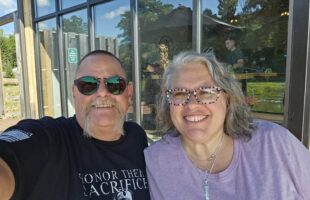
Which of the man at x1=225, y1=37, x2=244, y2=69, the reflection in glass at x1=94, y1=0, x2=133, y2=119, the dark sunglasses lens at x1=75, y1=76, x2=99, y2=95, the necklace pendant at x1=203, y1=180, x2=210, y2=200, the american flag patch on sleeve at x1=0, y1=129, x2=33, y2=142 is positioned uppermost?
the reflection in glass at x1=94, y1=0, x2=133, y2=119

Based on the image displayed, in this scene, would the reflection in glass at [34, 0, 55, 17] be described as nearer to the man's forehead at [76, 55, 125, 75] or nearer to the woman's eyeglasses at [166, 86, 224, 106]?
the man's forehead at [76, 55, 125, 75]

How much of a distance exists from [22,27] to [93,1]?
2.63 metres

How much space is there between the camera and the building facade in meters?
2.66

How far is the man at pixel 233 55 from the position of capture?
152 inches

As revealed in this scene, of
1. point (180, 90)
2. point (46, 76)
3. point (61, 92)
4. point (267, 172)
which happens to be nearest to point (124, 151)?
point (180, 90)

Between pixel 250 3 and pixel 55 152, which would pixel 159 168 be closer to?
pixel 55 152

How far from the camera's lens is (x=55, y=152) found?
1.56 meters

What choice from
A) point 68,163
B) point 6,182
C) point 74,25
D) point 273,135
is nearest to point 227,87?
point 273,135

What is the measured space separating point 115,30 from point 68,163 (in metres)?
4.01

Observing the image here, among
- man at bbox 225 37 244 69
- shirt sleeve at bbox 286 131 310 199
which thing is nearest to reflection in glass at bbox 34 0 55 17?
man at bbox 225 37 244 69

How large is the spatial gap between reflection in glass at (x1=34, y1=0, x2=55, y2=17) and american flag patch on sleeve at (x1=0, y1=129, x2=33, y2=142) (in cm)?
560

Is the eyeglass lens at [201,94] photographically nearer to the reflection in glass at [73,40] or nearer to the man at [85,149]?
the man at [85,149]

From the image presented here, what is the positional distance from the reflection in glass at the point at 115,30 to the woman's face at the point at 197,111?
10.4 feet

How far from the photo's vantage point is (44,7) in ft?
22.6
